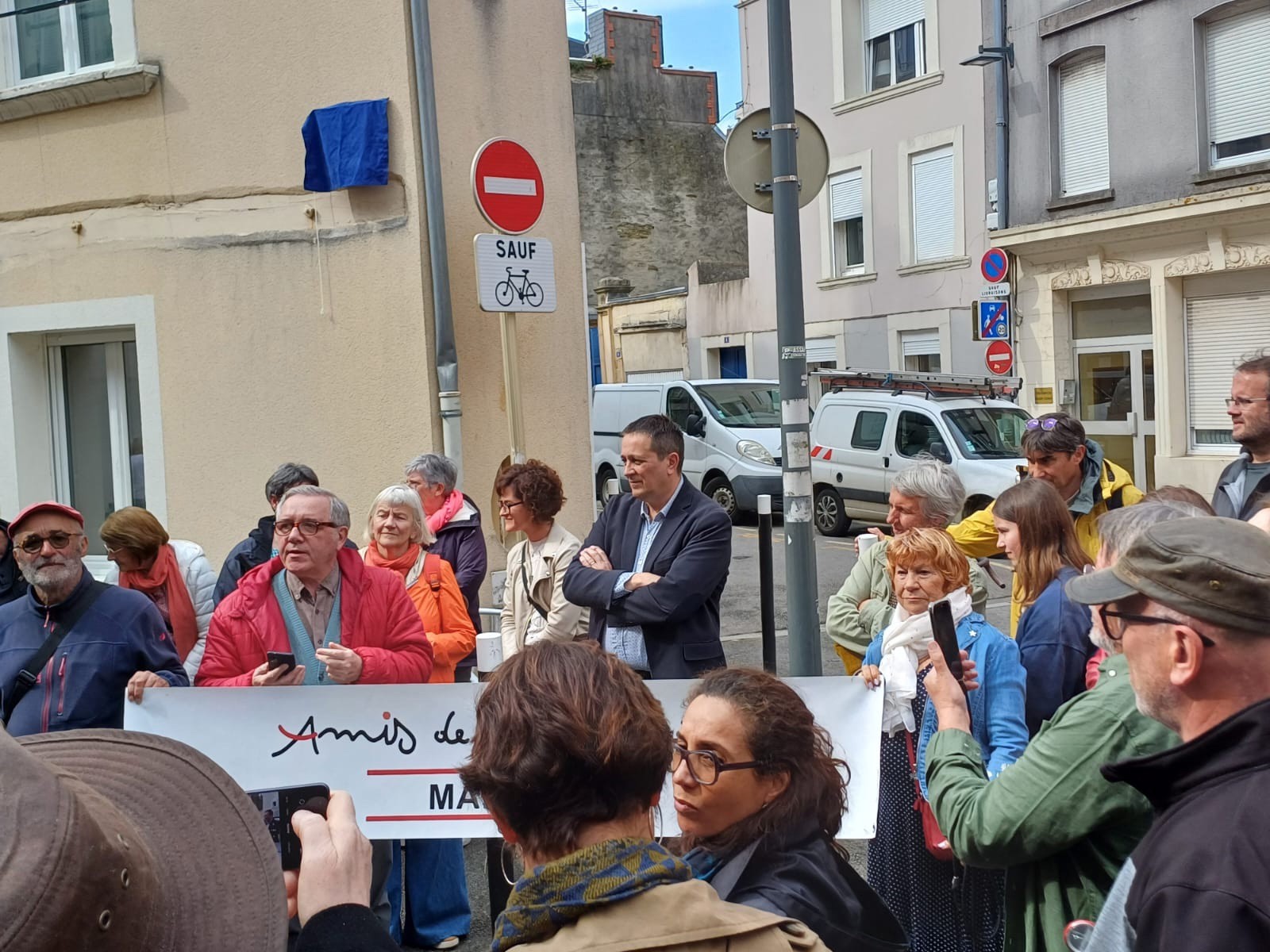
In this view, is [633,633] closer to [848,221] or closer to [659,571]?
[659,571]

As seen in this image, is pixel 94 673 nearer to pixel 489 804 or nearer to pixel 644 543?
pixel 644 543

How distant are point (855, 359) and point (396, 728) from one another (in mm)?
21625

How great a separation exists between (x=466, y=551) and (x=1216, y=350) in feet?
51.4

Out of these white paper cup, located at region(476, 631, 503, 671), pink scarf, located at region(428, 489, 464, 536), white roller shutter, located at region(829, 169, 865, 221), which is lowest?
white paper cup, located at region(476, 631, 503, 671)

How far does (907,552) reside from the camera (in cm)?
381

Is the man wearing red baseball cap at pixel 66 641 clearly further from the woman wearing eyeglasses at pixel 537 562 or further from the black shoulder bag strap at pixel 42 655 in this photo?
the woman wearing eyeglasses at pixel 537 562

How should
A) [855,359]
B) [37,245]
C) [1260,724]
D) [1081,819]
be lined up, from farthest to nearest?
[855,359]
[37,245]
[1081,819]
[1260,724]

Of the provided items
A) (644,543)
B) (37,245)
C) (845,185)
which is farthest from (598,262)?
(644,543)

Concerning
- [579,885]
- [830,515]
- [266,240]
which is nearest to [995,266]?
[830,515]

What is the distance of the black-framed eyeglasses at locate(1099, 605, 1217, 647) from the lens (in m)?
1.93

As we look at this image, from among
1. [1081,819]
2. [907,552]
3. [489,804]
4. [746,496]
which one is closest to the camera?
[489,804]

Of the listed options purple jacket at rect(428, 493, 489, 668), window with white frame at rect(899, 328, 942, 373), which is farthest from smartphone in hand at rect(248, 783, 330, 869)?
window with white frame at rect(899, 328, 942, 373)

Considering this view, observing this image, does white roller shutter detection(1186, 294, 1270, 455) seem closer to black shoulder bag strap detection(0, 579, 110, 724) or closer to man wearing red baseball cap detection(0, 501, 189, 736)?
man wearing red baseball cap detection(0, 501, 189, 736)

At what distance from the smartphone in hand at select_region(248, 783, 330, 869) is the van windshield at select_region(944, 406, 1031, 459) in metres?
13.7
